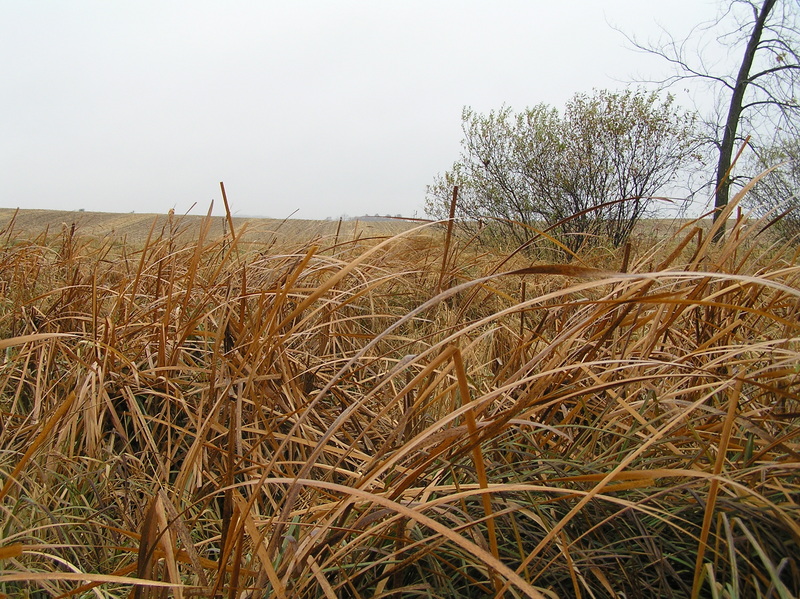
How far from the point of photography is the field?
59cm

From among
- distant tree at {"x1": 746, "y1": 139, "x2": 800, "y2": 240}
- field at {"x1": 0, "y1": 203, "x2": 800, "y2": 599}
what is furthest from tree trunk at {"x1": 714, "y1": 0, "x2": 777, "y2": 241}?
field at {"x1": 0, "y1": 203, "x2": 800, "y2": 599}

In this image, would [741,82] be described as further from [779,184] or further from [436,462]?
[436,462]

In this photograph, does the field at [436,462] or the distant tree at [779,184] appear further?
the distant tree at [779,184]

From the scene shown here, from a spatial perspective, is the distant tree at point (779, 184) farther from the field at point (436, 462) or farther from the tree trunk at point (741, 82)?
the field at point (436, 462)

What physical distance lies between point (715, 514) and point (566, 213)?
640 centimetres

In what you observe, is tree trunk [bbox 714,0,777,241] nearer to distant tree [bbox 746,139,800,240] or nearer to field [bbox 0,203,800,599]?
distant tree [bbox 746,139,800,240]

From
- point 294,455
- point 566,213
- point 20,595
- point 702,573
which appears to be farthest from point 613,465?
point 566,213

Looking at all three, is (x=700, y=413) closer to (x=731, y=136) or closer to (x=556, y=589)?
(x=556, y=589)

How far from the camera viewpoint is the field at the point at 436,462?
59cm

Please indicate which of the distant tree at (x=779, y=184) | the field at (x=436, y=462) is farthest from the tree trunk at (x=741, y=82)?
the field at (x=436, y=462)

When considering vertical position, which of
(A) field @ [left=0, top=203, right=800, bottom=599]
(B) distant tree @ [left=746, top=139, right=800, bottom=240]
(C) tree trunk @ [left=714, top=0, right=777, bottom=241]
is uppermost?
(C) tree trunk @ [left=714, top=0, right=777, bottom=241]

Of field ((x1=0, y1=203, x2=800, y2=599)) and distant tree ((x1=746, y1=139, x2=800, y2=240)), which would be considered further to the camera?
distant tree ((x1=746, y1=139, x2=800, y2=240))

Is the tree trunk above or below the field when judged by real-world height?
above

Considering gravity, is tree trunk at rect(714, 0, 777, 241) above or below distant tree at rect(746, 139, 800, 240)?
above
